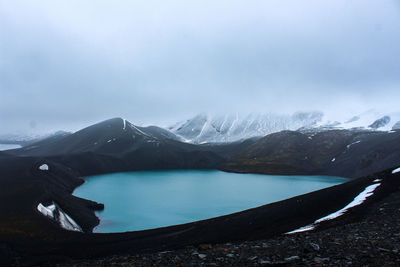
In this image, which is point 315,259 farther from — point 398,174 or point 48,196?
point 48,196

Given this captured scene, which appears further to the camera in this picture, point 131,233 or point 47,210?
point 47,210

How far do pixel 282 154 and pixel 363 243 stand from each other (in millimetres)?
168359

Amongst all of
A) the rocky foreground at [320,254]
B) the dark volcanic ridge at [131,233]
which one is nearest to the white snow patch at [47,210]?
the dark volcanic ridge at [131,233]

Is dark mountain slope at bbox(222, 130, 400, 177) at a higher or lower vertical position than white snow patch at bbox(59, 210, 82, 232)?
higher

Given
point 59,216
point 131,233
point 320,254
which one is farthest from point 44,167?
point 320,254

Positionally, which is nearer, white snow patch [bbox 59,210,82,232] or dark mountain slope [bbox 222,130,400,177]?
white snow patch [bbox 59,210,82,232]

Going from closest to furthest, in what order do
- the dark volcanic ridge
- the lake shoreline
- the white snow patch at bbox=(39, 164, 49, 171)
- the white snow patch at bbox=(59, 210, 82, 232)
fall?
the lake shoreline
the dark volcanic ridge
the white snow patch at bbox=(59, 210, 82, 232)
the white snow patch at bbox=(39, 164, 49, 171)

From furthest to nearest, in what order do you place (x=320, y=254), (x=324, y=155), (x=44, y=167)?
(x=324, y=155) → (x=44, y=167) → (x=320, y=254)

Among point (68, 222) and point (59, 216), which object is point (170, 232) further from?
point (59, 216)

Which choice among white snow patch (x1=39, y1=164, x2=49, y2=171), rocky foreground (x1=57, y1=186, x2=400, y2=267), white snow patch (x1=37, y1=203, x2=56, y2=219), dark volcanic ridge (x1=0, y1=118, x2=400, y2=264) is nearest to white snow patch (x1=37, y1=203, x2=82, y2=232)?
white snow patch (x1=37, y1=203, x2=56, y2=219)

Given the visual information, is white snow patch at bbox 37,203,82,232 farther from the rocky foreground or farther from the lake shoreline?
the rocky foreground

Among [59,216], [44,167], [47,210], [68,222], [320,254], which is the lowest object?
[68,222]

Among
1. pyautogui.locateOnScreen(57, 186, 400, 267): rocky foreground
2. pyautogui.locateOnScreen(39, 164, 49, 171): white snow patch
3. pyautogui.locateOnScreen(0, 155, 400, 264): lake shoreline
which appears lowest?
pyautogui.locateOnScreen(0, 155, 400, 264): lake shoreline

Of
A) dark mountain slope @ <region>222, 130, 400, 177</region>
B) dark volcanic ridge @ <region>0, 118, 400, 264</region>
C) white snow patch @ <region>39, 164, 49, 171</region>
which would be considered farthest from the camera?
dark mountain slope @ <region>222, 130, 400, 177</region>
